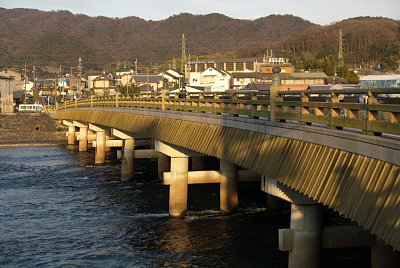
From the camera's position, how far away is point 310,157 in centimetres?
1401

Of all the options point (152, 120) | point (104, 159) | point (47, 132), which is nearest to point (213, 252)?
point (152, 120)

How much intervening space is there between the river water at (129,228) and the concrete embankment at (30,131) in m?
33.5

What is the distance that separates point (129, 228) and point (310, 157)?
44.0 ft

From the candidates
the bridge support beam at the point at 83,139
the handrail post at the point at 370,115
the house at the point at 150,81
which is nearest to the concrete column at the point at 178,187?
the handrail post at the point at 370,115

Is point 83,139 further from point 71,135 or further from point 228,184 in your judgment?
point 228,184

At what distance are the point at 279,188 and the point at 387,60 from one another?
440 feet

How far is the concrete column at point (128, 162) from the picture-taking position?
39812mm

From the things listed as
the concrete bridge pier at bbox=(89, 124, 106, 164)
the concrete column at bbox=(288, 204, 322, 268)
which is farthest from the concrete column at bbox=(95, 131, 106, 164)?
the concrete column at bbox=(288, 204, 322, 268)

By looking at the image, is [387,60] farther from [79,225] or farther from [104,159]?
[79,225]

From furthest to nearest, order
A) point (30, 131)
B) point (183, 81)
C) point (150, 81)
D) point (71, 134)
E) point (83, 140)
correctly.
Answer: point (150, 81) < point (183, 81) < point (30, 131) < point (71, 134) < point (83, 140)

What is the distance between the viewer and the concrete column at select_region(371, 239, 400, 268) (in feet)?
49.1

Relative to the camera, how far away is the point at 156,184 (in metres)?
38.1

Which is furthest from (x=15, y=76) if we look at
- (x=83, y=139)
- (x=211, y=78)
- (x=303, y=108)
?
(x=303, y=108)

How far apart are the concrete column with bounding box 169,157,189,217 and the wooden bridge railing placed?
8.13ft
